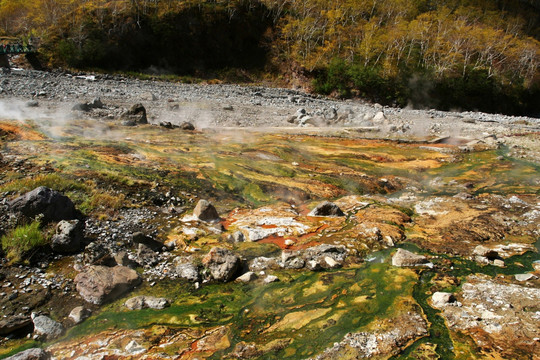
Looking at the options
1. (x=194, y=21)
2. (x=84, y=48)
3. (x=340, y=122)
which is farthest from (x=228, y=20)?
(x=340, y=122)

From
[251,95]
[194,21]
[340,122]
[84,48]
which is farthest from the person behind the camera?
[194,21]

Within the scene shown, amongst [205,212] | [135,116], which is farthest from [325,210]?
[135,116]

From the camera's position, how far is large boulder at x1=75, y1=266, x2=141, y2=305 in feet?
17.3

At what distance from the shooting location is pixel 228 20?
118 ft

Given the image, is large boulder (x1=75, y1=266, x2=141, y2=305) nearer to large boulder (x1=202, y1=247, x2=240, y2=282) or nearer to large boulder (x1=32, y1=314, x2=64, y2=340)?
large boulder (x1=32, y1=314, x2=64, y2=340)

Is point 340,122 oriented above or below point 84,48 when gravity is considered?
below

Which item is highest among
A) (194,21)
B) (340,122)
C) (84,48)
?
(194,21)

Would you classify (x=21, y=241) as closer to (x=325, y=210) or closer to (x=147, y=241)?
(x=147, y=241)

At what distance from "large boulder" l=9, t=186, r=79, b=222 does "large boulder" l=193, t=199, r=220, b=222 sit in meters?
2.34

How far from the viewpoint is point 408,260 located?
6.26m

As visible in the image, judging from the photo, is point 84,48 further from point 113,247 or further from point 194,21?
point 113,247

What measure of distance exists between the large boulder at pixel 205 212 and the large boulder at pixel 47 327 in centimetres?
324

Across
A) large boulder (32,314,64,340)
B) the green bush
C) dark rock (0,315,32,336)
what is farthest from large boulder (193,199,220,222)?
dark rock (0,315,32,336)

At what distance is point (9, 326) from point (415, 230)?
7026 mm
